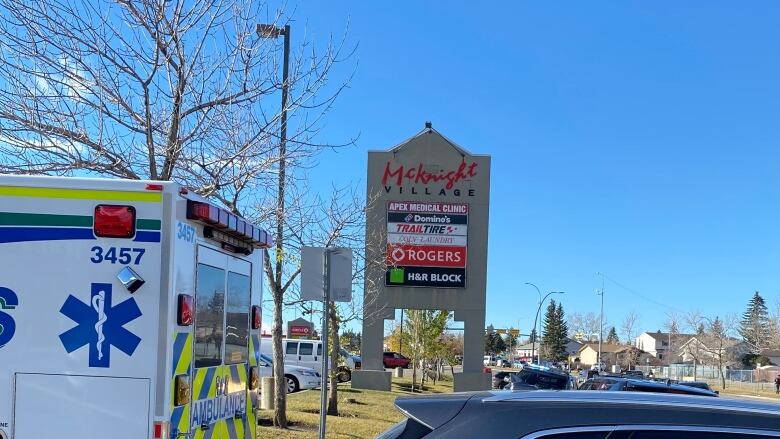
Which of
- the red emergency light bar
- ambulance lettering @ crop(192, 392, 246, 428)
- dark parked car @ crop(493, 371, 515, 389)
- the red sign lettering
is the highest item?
the red sign lettering

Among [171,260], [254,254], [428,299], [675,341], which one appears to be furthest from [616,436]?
[675,341]

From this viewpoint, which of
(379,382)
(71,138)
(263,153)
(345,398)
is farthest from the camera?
(379,382)

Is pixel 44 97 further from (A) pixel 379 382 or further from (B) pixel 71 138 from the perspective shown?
(A) pixel 379 382

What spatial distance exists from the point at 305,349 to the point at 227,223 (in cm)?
2265

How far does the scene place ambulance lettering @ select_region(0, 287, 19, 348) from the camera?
4602 mm

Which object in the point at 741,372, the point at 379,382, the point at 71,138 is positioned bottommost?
the point at 741,372

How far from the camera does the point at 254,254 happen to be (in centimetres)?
624

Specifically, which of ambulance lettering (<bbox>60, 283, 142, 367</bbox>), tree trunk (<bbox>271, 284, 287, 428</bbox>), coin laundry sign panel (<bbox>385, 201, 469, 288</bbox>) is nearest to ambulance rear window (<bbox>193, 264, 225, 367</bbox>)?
ambulance lettering (<bbox>60, 283, 142, 367</bbox>)

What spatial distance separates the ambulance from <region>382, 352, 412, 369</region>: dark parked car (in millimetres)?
44060

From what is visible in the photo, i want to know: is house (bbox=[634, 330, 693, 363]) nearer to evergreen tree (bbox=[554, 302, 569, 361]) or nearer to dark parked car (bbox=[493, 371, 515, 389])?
evergreen tree (bbox=[554, 302, 569, 361])

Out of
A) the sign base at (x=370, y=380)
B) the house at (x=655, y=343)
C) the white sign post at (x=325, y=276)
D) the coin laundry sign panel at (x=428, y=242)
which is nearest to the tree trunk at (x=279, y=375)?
the white sign post at (x=325, y=276)

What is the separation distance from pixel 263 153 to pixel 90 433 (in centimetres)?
534

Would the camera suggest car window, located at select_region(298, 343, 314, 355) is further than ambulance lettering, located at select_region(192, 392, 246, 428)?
Yes

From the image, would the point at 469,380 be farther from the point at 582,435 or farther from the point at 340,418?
the point at 582,435
